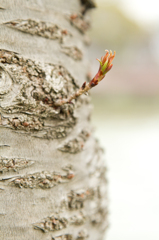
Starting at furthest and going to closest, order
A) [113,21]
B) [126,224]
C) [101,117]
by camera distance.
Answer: [113,21] < [101,117] < [126,224]

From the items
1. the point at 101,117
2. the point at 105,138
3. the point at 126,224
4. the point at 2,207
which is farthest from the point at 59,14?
the point at 101,117

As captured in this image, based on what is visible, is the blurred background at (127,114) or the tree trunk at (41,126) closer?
the tree trunk at (41,126)

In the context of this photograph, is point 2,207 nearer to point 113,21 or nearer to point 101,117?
point 101,117

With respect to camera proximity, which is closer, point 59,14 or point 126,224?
point 59,14

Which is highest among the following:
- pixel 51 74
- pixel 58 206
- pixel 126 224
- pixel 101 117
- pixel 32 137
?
pixel 101 117

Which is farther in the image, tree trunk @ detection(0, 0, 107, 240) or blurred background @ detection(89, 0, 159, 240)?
blurred background @ detection(89, 0, 159, 240)

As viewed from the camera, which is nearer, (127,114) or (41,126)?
(41,126)

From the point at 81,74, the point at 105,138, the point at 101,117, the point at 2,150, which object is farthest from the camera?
the point at 101,117

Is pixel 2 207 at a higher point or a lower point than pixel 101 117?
lower
